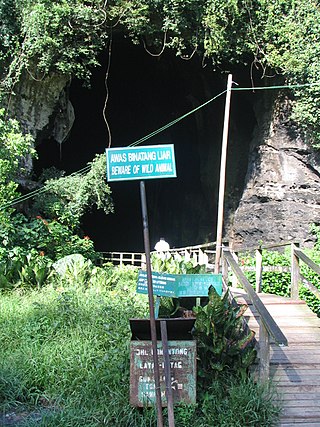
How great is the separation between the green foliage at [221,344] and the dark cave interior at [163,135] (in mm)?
9587

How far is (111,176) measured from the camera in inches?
141

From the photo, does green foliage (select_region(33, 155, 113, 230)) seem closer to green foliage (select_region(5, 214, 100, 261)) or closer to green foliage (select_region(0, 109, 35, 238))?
green foliage (select_region(5, 214, 100, 261))

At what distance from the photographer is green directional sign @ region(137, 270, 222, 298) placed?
177 inches

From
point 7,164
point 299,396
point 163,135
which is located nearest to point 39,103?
point 7,164

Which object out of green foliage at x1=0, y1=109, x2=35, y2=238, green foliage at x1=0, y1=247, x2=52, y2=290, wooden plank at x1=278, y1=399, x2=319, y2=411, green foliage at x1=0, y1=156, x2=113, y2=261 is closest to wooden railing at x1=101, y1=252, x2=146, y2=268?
green foliage at x1=0, y1=156, x2=113, y2=261

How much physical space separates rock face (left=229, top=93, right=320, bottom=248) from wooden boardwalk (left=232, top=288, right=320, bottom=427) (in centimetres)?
595

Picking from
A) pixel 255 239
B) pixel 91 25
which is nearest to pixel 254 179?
pixel 255 239

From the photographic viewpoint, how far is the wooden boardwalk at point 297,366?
3856 millimetres

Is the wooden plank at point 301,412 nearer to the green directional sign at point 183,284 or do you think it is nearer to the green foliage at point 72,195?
the green directional sign at point 183,284

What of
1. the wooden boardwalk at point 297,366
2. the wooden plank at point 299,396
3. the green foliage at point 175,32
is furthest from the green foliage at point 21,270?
the wooden plank at point 299,396

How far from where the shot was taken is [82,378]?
4297mm

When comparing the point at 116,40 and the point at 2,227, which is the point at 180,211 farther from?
the point at 2,227

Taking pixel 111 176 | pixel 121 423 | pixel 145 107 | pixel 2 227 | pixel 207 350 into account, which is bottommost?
pixel 121 423

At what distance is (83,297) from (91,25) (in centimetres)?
625
